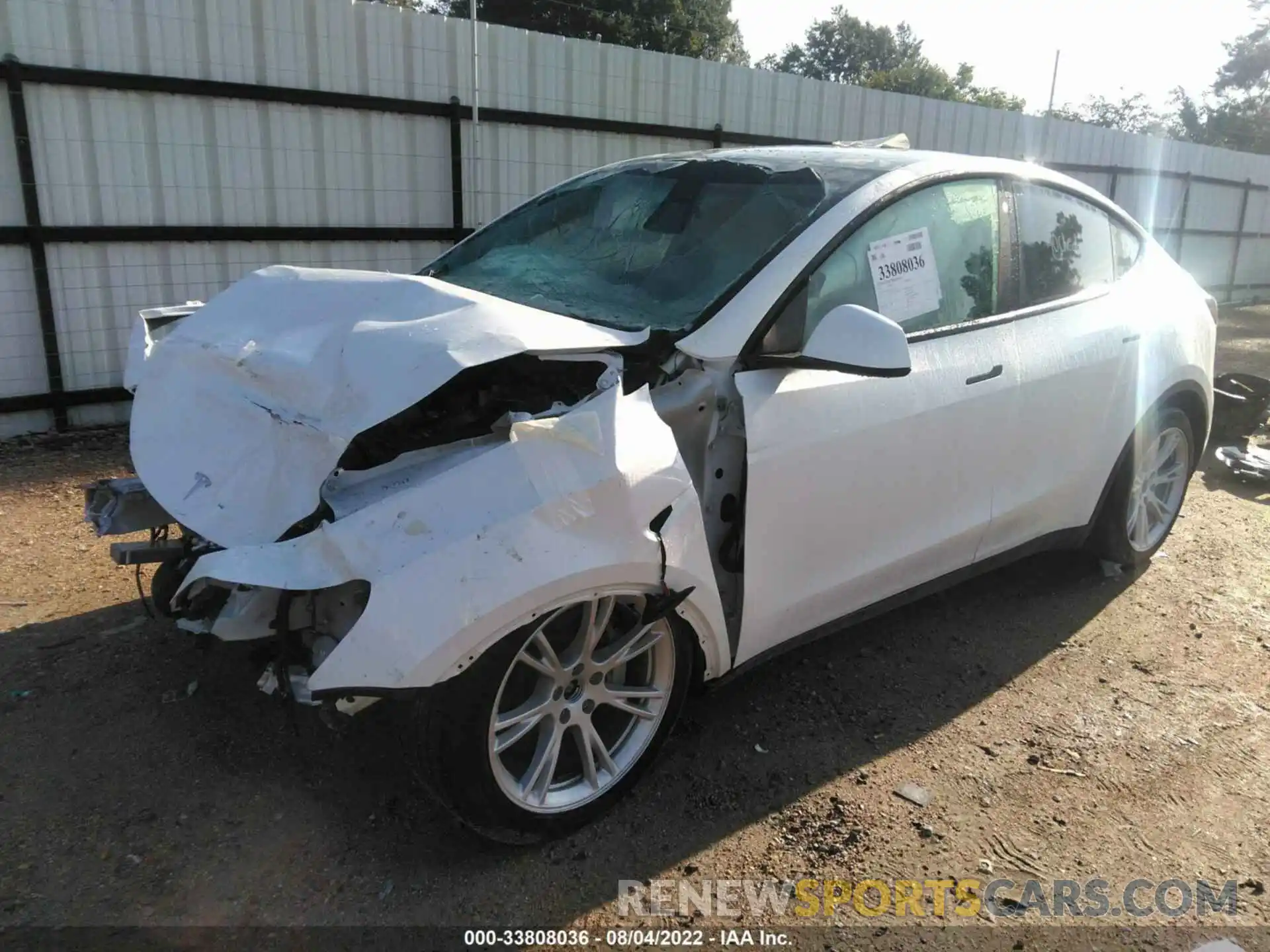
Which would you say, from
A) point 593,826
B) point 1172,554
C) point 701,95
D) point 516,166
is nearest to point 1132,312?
point 1172,554

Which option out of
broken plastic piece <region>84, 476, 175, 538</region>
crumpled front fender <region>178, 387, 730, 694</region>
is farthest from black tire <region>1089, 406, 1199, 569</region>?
broken plastic piece <region>84, 476, 175, 538</region>

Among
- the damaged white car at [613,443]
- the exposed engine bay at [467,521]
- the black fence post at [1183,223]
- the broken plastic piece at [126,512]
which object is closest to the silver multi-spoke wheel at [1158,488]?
the damaged white car at [613,443]

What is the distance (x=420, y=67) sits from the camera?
723 cm

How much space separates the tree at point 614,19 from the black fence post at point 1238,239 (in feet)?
53.6

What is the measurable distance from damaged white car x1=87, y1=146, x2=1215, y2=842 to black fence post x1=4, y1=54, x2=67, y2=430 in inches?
129

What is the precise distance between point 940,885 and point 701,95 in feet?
26.4

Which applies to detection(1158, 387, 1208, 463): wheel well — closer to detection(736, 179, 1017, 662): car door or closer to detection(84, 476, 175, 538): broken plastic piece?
detection(736, 179, 1017, 662): car door

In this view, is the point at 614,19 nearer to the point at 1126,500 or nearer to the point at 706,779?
the point at 1126,500

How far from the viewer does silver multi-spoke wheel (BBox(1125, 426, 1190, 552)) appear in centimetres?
427

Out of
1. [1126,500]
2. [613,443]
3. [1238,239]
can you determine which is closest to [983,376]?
[1126,500]

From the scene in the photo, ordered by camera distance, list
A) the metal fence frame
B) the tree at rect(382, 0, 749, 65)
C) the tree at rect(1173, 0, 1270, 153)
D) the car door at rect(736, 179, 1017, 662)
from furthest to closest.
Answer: the tree at rect(1173, 0, 1270, 153) < the tree at rect(382, 0, 749, 65) < the metal fence frame < the car door at rect(736, 179, 1017, 662)

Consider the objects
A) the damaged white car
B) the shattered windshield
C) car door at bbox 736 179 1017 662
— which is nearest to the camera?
the damaged white car

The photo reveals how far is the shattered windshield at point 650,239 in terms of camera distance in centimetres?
294

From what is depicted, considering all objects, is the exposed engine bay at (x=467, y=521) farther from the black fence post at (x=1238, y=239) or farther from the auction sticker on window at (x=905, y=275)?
the black fence post at (x=1238, y=239)
